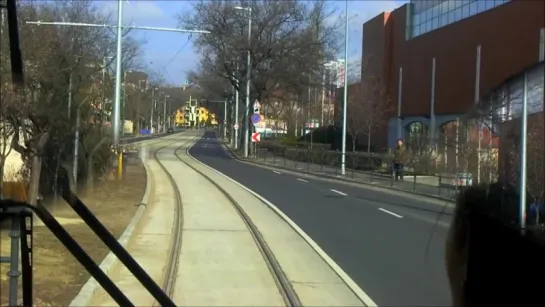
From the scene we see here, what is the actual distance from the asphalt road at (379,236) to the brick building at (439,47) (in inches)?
257

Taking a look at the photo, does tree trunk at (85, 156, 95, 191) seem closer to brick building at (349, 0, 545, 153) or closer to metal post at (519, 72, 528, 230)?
brick building at (349, 0, 545, 153)

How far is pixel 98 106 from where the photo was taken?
13695 millimetres

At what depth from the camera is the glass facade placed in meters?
37.2

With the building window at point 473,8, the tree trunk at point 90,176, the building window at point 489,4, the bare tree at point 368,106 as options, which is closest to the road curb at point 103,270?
the tree trunk at point 90,176

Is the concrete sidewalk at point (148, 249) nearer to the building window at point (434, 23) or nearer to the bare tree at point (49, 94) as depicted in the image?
the bare tree at point (49, 94)

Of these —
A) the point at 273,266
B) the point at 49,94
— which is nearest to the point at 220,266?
the point at 273,266

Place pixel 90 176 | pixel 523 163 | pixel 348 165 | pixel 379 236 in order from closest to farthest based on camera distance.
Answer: pixel 523 163
pixel 379 236
pixel 90 176
pixel 348 165

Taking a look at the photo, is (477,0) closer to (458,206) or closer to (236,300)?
(236,300)

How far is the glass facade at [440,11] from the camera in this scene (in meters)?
37.2

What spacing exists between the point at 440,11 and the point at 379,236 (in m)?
33.9

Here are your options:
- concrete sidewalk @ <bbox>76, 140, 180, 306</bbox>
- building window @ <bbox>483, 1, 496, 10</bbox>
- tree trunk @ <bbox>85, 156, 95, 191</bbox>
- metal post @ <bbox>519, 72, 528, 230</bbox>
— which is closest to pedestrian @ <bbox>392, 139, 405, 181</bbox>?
metal post @ <bbox>519, 72, 528, 230</bbox>

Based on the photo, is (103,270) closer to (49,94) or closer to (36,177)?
(36,177)

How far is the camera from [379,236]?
37.3ft

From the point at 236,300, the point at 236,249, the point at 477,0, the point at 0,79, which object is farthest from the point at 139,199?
the point at 477,0
